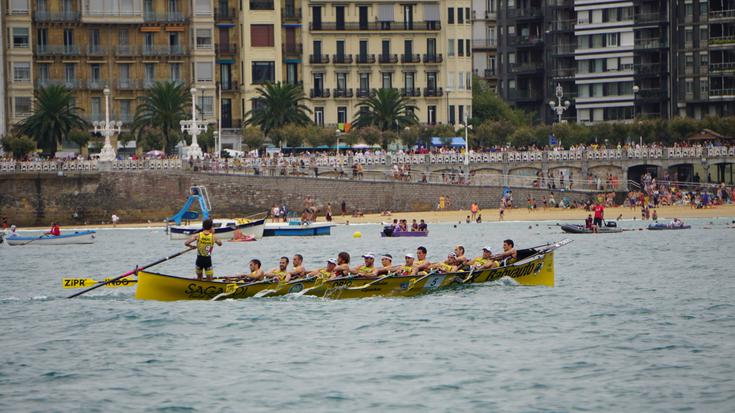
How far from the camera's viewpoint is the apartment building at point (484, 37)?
135 meters

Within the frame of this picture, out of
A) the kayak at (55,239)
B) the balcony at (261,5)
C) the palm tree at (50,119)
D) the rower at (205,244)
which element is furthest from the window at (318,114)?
the rower at (205,244)

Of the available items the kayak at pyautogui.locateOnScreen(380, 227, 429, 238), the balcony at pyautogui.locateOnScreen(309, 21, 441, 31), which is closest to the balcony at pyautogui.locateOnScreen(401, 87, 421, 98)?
the balcony at pyautogui.locateOnScreen(309, 21, 441, 31)

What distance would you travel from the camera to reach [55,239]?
245ft

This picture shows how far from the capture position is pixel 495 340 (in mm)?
36188

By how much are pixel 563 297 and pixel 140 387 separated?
17.1m

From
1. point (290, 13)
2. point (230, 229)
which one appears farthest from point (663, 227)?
point (290, 13)

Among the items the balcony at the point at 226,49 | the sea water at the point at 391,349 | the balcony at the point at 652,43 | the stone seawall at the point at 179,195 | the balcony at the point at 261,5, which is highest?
the balcony at the point at 261,5

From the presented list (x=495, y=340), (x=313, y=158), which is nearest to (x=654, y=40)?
(x=313, y=158)

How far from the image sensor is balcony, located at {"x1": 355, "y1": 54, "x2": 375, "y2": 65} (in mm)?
111250

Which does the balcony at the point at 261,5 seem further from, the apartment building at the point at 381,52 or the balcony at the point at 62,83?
the balcony at the point at 62,83

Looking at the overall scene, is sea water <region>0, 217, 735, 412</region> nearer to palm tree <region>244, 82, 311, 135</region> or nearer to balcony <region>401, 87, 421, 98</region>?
palm tree <region>244, 82, 311, 135</region>

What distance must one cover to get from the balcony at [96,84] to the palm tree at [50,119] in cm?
797

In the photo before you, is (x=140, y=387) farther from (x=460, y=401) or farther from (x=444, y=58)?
(x=444, y=58)

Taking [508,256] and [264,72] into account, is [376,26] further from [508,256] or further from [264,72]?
[508,256]
